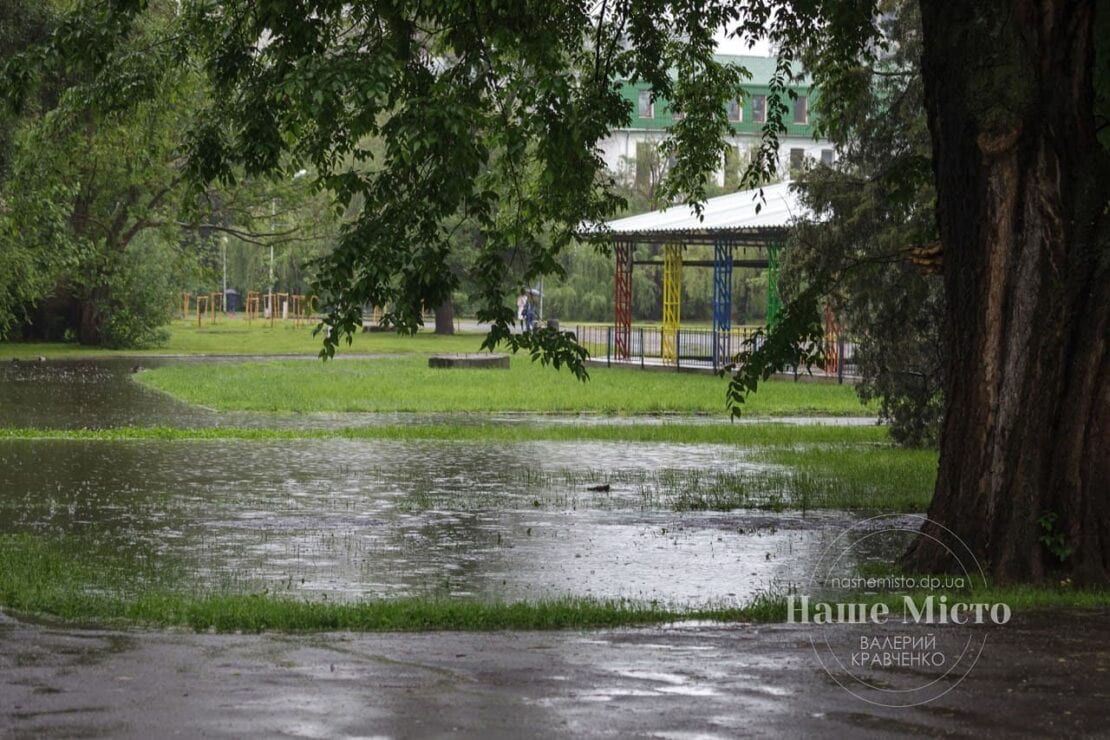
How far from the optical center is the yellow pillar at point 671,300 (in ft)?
137

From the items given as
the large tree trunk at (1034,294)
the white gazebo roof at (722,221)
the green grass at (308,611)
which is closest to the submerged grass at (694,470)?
the large tree trunk at (1034,294)

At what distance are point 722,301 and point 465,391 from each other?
11.3 m

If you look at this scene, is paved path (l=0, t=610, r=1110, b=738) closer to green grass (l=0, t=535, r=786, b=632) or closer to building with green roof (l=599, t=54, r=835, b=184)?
green grass (l=0, t=535, r=786, b=632)

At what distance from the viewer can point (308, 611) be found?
29.8 ft

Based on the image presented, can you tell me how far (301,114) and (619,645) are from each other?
5.88 metres

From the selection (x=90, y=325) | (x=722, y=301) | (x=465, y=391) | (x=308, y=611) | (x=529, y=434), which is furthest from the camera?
(x=90, y=325)

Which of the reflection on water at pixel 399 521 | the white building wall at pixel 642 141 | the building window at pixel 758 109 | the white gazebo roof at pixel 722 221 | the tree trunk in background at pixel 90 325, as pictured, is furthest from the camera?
the building window at pixel 758 109

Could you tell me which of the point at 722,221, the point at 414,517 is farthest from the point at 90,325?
the point at 414,517

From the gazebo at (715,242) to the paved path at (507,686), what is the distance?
28.1m

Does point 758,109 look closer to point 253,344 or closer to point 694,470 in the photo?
point 253,344

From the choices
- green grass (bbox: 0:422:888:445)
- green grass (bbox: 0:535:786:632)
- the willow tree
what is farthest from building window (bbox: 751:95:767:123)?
green grass (bbox: 0:535:786:632)

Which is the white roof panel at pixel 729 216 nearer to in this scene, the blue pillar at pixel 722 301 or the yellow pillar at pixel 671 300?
the blue pillar at pixel 722 301

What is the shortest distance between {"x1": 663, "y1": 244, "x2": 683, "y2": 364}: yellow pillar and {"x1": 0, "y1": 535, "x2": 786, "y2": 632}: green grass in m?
32.1

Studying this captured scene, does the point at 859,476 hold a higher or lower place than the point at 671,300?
lower
